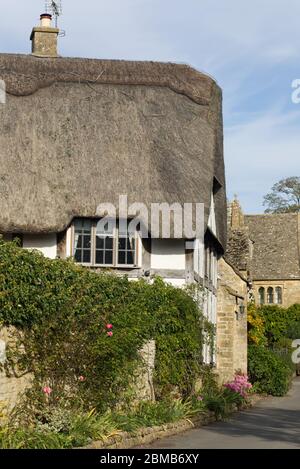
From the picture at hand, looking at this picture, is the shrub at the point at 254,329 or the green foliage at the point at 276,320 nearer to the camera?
the shrub at the point at 254,329

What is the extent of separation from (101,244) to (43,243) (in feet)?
4.94

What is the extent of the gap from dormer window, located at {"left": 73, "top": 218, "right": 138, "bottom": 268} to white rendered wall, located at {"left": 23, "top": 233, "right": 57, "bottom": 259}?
57 cm

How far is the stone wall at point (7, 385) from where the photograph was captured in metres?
12.6

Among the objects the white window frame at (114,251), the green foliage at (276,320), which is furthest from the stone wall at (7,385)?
the green foliage at (276,320)

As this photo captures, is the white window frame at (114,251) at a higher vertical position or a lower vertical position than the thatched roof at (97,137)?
lower

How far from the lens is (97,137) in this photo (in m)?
22.6

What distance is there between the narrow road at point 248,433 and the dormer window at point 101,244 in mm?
4767

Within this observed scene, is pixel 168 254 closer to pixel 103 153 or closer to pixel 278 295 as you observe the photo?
pixel 103 153

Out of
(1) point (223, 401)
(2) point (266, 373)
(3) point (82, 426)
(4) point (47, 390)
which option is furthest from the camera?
(2) point (266, 373)

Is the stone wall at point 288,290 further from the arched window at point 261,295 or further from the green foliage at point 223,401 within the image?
the green foliage at point 223,401

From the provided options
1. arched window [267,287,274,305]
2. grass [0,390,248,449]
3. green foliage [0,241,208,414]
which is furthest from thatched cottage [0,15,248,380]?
arched window [267,287,274,305]

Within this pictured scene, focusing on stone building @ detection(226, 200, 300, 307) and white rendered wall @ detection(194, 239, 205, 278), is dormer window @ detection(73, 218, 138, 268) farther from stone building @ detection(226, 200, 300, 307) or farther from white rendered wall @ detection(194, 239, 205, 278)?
stone building @ detection(226, 200, 300, 307)

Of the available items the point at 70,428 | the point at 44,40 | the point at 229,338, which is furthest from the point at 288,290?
the point at 70,428

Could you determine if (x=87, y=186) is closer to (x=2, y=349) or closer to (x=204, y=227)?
(x=204, y=227)
